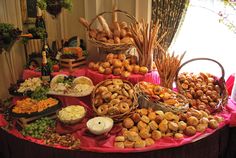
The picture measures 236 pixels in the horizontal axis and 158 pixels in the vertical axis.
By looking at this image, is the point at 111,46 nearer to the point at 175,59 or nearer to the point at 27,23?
the point at 175,59

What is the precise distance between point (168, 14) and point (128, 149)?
1553 mm

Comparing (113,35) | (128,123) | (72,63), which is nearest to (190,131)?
(128,123)

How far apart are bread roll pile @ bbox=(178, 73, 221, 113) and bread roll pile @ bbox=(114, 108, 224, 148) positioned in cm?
17

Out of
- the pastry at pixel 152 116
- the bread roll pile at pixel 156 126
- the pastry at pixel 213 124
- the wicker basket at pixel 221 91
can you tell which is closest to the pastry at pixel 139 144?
the bread roll pile at pixel 156 126

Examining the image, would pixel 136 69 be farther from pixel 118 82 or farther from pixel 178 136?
pixel 178 136

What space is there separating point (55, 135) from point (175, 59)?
1162 mm

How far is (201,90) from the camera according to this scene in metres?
2.23

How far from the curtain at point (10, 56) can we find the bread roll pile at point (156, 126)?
1341 mm

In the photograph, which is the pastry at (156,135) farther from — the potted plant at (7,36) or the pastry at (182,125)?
the potted plant at (7,36)

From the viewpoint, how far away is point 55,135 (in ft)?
6.10

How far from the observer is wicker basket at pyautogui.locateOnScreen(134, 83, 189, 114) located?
6.54 ft

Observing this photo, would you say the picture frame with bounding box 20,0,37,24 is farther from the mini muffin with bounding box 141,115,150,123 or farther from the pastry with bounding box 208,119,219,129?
the pastry with bounding box 208,119,219,129

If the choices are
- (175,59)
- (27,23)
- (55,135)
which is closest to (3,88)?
(27,23)

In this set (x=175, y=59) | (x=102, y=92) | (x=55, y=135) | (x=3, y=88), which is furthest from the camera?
(x=3, y=88)
